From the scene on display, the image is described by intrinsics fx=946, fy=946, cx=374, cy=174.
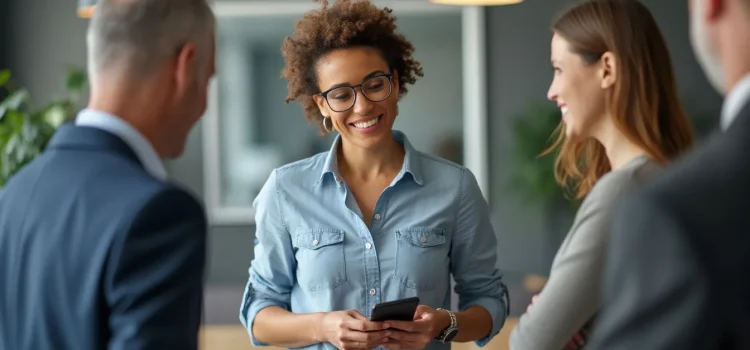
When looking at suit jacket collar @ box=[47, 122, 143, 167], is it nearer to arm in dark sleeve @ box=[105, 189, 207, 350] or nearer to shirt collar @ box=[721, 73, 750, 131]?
arm in dark sleeve @ box=[105, 189, 207, 350]

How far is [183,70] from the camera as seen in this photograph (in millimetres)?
1469

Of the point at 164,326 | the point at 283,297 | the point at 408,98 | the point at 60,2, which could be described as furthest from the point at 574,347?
the point at 60,2

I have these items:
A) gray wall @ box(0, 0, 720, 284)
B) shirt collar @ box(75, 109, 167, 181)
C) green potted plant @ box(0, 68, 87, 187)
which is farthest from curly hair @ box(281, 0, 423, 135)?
gray wall @ box(0, 0, 720, 284)

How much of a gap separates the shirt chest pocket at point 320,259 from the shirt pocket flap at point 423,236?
0.17 metres

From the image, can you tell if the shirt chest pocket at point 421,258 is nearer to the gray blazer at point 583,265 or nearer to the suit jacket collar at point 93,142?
the gray blazer at point 583,265

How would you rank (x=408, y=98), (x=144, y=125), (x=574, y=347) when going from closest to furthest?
(x=144, y=125)
(x=574, y=347)
(x=408, y=98)

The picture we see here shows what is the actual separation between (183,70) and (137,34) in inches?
3.4

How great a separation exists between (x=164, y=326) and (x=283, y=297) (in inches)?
48.5

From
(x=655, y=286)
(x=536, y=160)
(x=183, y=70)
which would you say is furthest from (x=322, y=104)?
(x=536, y=160)

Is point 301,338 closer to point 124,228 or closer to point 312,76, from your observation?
point 312,76

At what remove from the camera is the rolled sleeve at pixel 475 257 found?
248 centimetres

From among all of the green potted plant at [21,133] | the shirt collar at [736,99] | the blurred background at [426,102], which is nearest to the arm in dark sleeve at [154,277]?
the shirt collar at [736,99]

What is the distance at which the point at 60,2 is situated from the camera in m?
8.59

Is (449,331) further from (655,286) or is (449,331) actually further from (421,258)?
(655,286)
